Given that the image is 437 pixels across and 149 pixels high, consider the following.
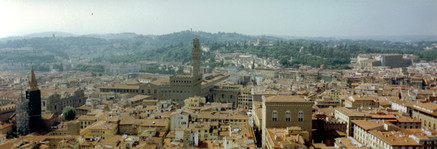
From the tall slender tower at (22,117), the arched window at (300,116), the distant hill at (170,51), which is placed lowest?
the tall slender tower at (22,117)

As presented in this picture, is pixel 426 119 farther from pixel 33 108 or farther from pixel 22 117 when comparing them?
pixel 22 117

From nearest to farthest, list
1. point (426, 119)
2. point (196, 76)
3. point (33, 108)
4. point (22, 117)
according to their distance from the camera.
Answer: point (426, 119)
point (22, 117)
point (33, 108)
point (196, 76)

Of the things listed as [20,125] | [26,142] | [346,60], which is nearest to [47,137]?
[26,142]

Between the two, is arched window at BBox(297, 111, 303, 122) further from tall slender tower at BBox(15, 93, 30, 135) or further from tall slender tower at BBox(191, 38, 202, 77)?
tall slender tower at BBox(191, 38, 202, 77)

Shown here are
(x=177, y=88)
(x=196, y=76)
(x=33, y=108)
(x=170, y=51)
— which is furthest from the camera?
(x=170, y=51)

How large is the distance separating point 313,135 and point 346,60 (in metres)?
61.6

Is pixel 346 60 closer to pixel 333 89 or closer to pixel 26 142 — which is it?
pixel 333 89

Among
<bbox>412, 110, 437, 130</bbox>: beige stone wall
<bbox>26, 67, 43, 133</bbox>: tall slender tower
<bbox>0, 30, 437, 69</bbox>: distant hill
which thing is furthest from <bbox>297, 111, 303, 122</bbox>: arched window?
<bbox>0, 30, 437, 69</bbox>: distant hill

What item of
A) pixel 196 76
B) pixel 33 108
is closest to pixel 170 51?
pixel 196 76

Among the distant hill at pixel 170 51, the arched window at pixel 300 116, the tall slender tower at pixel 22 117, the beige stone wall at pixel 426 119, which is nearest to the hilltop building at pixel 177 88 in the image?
the tall slender tower at pixel 22 117

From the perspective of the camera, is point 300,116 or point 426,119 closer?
point 300,116

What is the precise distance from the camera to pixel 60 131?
23.6 metres

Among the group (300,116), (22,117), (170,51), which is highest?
(170,51)

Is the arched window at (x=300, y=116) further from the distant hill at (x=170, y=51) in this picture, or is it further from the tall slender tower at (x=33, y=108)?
the distant hill at (x=170, y=51)
